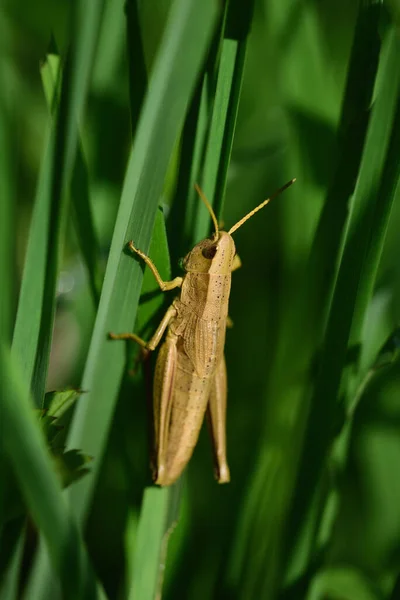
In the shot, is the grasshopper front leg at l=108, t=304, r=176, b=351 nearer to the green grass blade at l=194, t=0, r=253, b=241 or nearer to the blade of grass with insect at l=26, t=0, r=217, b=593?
the blade of grass with insect at l=26, t=0, r=217, b=593

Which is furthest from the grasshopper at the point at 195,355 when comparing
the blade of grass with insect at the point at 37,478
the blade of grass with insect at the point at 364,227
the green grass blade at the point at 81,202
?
the blade of grass with insect at the point at 37,478

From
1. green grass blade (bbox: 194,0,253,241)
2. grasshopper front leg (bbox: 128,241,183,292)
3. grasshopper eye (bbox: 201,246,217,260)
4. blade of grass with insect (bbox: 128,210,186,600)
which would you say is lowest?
blade of grass with insect (bbox: 128,210,186,600)

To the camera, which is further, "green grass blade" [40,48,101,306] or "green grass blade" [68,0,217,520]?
"green grass blade" [40,48,101,306]

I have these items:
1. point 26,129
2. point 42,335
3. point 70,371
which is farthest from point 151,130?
point 26,129

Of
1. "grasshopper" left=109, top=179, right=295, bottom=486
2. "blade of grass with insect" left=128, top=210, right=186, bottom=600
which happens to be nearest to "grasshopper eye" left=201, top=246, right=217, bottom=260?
"grasshopper" left=109, top=179, right=295, bottom=486

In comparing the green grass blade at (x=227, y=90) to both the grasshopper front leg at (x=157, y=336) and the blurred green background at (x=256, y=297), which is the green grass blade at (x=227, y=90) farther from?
the grasshopper front leg at (x=157, y=336)

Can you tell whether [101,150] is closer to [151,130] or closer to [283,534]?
[151,130]

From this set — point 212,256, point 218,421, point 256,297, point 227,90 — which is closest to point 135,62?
point 227,90
